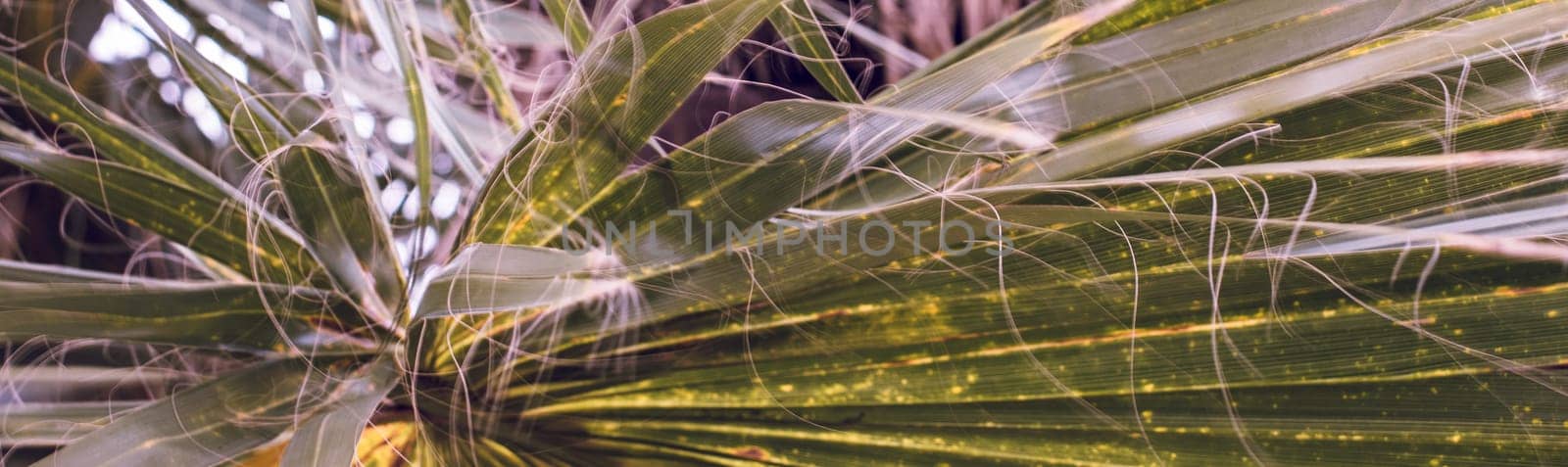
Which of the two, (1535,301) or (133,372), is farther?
(133,372)

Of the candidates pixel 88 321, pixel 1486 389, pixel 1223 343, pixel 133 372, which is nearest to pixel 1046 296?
pixel 1223 343

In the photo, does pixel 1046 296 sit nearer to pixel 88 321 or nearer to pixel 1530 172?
pixel 1530 172

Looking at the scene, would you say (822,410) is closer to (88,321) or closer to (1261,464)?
(1261,464)

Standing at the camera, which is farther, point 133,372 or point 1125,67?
point 133,372

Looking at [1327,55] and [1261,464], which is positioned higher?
[1327,55]

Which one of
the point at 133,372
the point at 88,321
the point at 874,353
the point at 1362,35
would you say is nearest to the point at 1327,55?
the point at 1362,35

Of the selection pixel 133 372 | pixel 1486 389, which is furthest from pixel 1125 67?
pixel 133 372

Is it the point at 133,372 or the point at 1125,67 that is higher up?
the point at 1125,67

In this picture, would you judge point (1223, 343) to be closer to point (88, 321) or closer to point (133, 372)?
point (88, 321)
